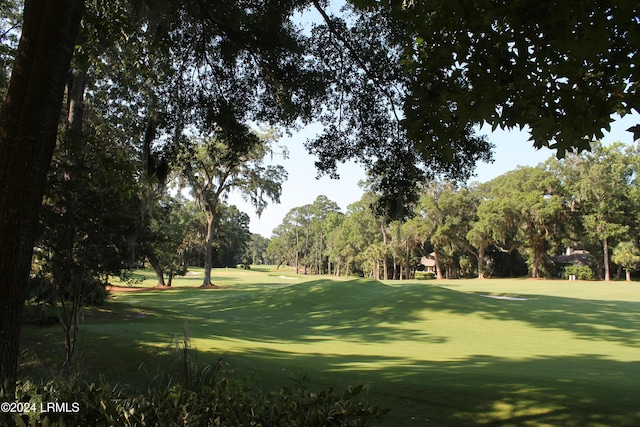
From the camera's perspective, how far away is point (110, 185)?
7586 mm

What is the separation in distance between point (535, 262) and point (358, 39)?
165ft

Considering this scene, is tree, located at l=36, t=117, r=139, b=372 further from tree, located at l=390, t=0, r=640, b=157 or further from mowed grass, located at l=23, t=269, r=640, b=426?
tree, located at l=390, t=0, r=640, b=157

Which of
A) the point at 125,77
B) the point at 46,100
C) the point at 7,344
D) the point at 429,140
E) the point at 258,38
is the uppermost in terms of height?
the point at 125,77

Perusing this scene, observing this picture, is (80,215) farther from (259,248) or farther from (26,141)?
(259,248)

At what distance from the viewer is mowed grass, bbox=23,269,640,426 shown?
5230 millimetres

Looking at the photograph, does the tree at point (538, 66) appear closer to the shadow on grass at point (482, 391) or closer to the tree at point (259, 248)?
the shadow on grass at point (482, 391)

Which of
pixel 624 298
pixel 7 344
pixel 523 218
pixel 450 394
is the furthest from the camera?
pixel 523 218

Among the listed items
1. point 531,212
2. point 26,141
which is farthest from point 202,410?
point 531,212

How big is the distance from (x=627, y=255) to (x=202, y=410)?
53154mm

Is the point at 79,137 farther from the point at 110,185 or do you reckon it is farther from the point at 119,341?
the point at 119,341

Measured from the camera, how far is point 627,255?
45.3m

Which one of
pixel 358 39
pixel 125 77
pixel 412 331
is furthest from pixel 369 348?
pixel 125 77

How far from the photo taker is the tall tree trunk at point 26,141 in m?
3.97

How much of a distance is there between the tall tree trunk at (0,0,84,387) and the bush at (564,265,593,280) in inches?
2278
